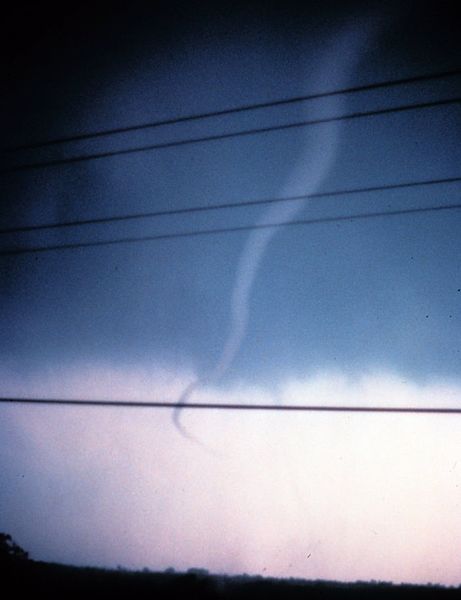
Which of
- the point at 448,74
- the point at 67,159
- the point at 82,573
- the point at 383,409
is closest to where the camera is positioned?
the point at 383,409

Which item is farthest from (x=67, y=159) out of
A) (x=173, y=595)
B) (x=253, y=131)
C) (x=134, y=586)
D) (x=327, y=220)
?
(x=134, y=586)

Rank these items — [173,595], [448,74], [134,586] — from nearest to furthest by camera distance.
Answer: [448,74], [173,595], [134,586]

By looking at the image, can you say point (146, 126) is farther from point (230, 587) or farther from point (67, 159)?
point (230, 587)

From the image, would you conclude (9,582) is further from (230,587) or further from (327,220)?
(327,220)

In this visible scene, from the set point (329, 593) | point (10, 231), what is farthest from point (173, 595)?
point (10, 231)

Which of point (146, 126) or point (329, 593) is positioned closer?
point (146, 126)

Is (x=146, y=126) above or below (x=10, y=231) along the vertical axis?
above

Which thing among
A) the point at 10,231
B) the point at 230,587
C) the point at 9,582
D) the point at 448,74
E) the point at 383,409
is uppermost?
the point at 448,74

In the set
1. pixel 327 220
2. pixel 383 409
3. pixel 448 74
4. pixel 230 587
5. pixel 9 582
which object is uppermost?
pixel 448 74

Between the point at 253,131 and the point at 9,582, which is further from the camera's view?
the point at 9,582
